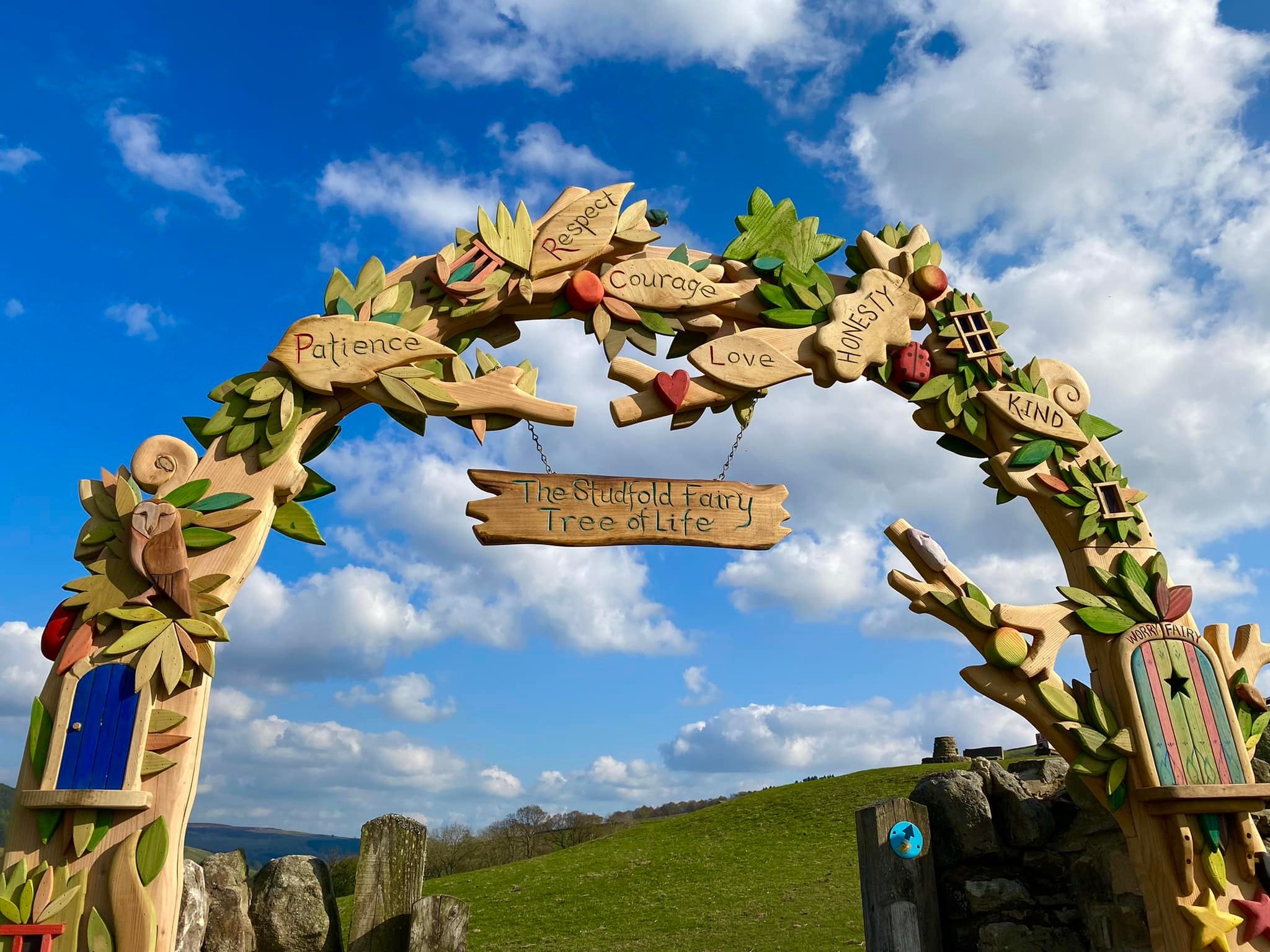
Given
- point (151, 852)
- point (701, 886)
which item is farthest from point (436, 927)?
point (701, 886)

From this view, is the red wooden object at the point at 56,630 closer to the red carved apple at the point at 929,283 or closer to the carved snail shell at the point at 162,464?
the carved snail shell at the point at 162,464

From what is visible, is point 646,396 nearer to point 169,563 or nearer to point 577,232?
point 577,232

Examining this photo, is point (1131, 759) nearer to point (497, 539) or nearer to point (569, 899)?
point (497, 539)

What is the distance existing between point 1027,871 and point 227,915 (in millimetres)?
4178

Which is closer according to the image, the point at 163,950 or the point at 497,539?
the point at 163,950

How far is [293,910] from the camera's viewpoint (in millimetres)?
4215

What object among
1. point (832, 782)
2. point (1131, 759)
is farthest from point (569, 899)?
point (1131, 759)

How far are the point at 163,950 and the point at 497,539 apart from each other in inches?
84.0

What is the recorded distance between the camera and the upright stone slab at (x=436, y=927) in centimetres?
411

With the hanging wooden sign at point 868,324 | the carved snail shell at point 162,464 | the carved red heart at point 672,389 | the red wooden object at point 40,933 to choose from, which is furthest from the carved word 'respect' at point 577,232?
the red wooden object at point 40,933

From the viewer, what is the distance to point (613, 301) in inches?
197

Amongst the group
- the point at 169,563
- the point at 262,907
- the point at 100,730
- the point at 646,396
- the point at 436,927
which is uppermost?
the point at 646,396

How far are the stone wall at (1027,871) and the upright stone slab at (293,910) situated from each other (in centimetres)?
319

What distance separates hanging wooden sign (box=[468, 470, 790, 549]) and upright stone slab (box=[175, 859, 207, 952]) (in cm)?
191
